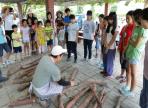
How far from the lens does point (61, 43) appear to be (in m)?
6.86

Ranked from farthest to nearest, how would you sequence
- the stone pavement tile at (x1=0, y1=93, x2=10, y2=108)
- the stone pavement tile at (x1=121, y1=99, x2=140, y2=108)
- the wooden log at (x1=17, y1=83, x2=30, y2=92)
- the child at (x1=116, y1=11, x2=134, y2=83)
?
the wooden log at (x1=17, y1=83, x2=30, y2=92)
the child at (x1=116, y1=11, x2=134, y2=83)
the stone pavement tile at (x1=0, y1=93, x2=10, y2=108)
the stone pavement tile at (x1=121, y1=99, x2=140, y2=108)

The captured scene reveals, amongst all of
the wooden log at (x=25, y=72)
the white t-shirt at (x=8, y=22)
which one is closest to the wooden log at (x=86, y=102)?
the wooden log at (x=25, y=72)

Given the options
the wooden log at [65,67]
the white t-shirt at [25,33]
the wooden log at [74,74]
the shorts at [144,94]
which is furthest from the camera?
the white t-shirt at [25,33]

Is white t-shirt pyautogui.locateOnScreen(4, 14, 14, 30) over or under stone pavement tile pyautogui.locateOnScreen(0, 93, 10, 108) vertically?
over

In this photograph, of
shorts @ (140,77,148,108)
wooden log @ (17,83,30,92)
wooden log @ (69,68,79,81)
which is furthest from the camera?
wooden log @ (69,68,79,81)

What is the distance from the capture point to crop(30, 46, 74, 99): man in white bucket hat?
3.06 metres

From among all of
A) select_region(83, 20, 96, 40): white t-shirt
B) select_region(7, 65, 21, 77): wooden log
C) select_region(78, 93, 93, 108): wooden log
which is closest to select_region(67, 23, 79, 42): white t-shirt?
select_region(83, 20, 96, 40): white t-shirt

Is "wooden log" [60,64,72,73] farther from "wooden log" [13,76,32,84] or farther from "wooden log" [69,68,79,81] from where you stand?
"wooden log" [13,76,32,84]

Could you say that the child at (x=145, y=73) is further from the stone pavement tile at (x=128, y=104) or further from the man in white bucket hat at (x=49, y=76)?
the man in white bucket hat at (x=49, y=76)

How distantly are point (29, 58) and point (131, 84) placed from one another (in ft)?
12.9

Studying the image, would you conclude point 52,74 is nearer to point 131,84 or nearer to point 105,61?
point 131,84

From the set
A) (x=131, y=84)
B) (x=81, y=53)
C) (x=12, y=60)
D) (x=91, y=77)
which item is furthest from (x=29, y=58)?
(x=131, y=84)

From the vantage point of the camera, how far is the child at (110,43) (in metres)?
4.23

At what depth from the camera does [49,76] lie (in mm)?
3160
